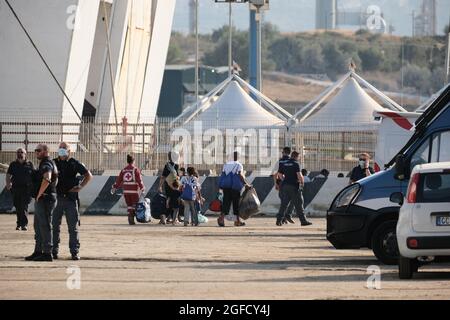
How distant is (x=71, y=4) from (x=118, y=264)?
1187 inches

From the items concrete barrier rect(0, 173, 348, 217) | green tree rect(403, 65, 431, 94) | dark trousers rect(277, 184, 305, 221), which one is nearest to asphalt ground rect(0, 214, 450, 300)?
dark trousers rect(277, 184, 305, 221)

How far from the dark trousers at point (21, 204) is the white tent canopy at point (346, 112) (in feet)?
45.3

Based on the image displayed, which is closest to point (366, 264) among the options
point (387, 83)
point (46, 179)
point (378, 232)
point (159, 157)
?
point (378, 232)

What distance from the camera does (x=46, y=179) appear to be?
2030 cm

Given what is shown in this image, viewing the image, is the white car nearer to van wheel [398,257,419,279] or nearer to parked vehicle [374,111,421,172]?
van wheel [398,257,419,279]

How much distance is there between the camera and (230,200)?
30.5m

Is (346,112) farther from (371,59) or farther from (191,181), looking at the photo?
(371,59)

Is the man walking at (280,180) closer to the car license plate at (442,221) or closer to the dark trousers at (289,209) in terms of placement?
the dark trousers at (289,209)

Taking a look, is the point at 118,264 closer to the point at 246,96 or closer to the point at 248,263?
the point at 248,263

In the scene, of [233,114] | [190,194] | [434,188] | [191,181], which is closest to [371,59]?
[233,114]

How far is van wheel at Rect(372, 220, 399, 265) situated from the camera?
2033 centimetres

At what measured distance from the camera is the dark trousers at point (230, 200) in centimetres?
3034

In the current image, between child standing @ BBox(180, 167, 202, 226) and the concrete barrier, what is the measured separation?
3.90 metres

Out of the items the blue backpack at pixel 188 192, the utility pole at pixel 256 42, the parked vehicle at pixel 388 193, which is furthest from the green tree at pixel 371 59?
the parked vehicle at pixel 388 193
